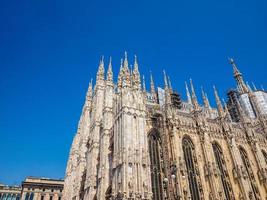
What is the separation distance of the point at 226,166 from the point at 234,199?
14.6 feet

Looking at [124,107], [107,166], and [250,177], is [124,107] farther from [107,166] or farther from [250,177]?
[250,177]

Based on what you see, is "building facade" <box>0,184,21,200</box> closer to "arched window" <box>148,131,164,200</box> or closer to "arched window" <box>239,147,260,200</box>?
"arched window" <box>148,131,164,200</box>

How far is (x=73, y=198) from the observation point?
124 feet

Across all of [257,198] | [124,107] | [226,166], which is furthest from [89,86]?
[257,198]

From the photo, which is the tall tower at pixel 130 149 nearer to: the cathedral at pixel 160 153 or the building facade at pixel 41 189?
the cathedral at pixel 160 153

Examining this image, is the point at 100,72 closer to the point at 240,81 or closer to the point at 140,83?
the point at 140,83

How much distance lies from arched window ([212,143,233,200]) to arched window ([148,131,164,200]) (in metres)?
9.19

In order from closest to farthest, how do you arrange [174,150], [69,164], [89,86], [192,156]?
[174,150]
[192,156]
[69,164]
[89,86]

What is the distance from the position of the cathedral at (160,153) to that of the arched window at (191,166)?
12 cm

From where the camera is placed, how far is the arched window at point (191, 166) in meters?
29.5

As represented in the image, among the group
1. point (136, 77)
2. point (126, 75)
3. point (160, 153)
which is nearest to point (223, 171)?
point (160, 153)

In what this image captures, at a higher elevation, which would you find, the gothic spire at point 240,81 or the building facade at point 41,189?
the gothic spire at point 240,81

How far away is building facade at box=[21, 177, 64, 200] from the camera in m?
58.2

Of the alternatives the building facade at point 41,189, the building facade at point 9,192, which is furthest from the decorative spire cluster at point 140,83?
the building facade at point 9,192
